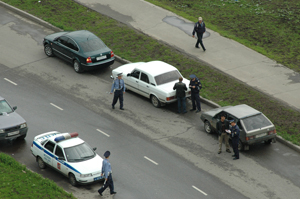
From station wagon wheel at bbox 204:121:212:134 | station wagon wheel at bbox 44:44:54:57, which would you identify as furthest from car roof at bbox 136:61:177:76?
station wagon wheel at bbox 44:44:54:57

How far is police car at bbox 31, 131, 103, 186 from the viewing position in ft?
47.7

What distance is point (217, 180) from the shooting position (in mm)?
15453

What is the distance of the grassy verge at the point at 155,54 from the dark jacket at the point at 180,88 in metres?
1.82

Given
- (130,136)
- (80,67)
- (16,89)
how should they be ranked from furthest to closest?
(80,67), (16,89), (130,136)

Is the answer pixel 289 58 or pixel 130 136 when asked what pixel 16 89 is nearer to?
pixel 130 136

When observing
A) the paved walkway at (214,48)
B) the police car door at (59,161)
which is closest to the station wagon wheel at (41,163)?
the police car door at (59,161)

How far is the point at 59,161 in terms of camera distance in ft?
49.1

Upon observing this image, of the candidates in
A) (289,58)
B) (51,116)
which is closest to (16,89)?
(51,116)

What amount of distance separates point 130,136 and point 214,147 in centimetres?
325

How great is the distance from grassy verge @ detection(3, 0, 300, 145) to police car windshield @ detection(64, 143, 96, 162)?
24.0ft

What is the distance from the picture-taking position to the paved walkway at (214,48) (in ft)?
70.4

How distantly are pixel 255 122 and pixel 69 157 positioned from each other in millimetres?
6860

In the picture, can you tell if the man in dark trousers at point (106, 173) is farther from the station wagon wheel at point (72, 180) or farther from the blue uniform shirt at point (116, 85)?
the blue uniform shirt at point (116, 85)

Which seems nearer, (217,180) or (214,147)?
(217,180)
